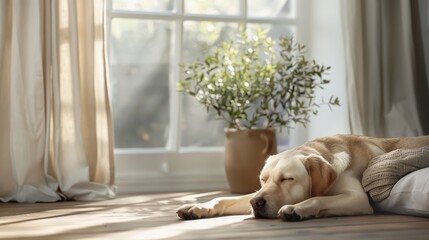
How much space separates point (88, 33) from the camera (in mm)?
3350

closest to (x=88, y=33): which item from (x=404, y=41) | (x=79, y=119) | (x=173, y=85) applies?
(x=79, y=119)

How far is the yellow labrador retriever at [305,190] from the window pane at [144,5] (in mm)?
1457

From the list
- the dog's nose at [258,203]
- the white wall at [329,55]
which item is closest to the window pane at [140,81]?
the white wall at [329,55]

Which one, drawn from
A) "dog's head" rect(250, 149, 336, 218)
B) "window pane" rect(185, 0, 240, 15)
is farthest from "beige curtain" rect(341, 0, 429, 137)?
"dog's head" rect(250, 149, 336, 218)

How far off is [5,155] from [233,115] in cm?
106

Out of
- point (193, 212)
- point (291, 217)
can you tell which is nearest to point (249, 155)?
point (193, 212)

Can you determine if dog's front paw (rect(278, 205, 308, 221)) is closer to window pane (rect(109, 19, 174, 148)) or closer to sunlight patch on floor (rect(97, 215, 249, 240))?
sunlight patch on floor (rect(97, 215, 249, 240))

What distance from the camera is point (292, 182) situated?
244 cm

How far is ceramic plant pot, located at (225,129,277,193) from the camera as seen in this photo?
3.47 meters

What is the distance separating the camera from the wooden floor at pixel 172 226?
6.75 feet

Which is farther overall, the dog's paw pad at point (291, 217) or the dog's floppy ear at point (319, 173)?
the dog's floppy ear at point (319, 173)

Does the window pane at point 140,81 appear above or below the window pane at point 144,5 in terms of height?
below

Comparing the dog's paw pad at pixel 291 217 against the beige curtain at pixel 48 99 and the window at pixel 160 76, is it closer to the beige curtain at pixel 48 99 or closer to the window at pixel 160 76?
the beige curtain at pixel 48 99

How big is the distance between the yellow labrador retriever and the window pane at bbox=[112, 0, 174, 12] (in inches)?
57.4
